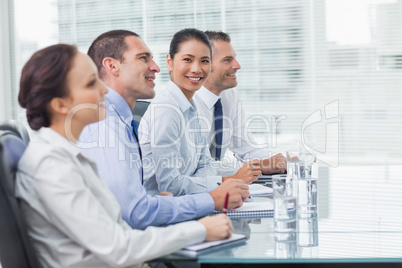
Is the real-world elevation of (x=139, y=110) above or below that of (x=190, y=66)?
below

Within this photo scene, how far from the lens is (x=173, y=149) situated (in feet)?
6.93

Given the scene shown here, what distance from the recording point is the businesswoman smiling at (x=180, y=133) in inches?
81.6

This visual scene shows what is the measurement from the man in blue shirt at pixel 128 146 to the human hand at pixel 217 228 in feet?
0.85

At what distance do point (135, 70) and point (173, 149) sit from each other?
Result: 0.38 m

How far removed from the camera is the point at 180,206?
5.35ft

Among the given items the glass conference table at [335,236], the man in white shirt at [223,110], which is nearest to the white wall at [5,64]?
the man in white shirt at [223,110]

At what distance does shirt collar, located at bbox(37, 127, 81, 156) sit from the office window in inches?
160

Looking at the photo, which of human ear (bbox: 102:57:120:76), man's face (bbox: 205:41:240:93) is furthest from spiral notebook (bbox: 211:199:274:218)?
man's face (bbox: 205:41:240:93)

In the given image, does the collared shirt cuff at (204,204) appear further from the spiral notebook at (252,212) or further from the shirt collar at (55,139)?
the shirt collar at (55,139)

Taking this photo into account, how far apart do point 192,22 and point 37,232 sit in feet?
14.6

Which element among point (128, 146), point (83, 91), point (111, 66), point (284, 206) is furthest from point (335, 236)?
point (111, 66)

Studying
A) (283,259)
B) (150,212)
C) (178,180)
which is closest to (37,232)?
(150,212)

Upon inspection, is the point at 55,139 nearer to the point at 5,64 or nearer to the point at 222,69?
the point at 222,69

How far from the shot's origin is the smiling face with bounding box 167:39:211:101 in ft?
8.15
